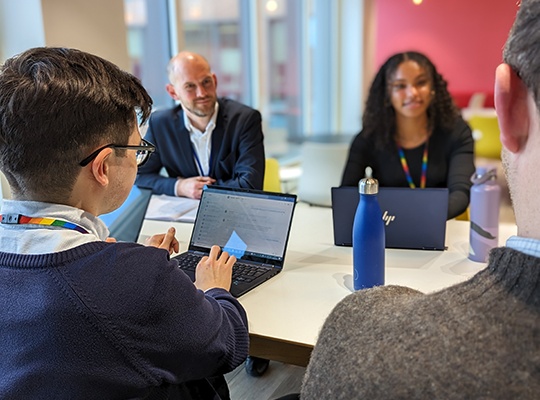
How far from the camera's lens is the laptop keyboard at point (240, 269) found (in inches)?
55.0

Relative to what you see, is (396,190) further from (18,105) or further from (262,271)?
(18,105)

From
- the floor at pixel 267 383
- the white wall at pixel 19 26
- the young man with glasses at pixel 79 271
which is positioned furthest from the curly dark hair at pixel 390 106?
the young man with glasses at pixel 79 271

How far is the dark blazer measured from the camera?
2.41m

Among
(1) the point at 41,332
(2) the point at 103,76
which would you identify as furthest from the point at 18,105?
(1) the point at 41,332

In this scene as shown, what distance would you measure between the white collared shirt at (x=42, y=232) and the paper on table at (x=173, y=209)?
1095 mm

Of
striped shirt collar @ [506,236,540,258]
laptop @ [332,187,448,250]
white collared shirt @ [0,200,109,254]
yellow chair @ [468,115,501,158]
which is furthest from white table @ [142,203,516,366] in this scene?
yellow chair @ [468,115,501,158]

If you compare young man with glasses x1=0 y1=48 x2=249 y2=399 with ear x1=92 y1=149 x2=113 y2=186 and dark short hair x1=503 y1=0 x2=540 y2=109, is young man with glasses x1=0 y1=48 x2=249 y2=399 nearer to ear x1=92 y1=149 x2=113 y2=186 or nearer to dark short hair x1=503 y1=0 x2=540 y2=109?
ear x1=92 y1=149 x2=113 y2=186

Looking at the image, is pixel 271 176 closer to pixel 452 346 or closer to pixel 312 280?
pixel 312 280

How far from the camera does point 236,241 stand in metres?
1.52

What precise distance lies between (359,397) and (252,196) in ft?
3.32

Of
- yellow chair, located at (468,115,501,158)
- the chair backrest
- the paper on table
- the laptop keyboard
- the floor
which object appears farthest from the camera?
yellow chair, located at (468,115,501,158)

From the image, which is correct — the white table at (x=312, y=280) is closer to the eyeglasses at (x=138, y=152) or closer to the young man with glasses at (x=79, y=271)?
the young man with glasses at (x=79, y=271)

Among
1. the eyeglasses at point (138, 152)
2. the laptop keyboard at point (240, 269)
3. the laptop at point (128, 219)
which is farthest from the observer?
the laptop at point (128, 219)

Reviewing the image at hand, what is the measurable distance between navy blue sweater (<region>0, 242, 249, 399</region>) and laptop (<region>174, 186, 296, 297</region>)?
1.73 feet
